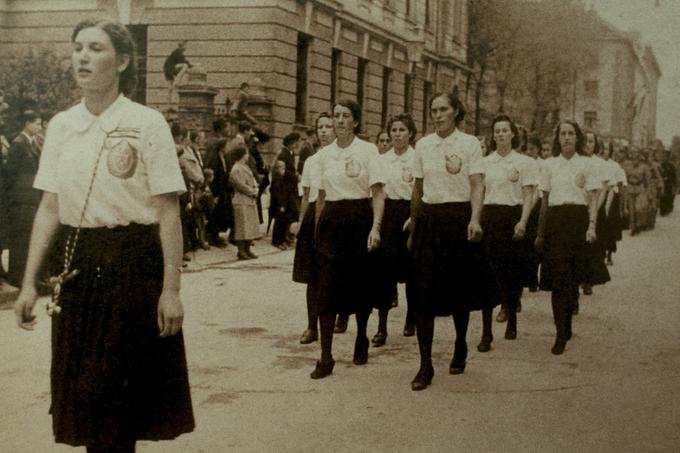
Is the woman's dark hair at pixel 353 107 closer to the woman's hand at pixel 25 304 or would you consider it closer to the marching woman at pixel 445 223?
the marching woman at pixel 445 223

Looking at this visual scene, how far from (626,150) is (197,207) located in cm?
940

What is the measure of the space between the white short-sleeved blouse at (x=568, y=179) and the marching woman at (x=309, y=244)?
1776mm

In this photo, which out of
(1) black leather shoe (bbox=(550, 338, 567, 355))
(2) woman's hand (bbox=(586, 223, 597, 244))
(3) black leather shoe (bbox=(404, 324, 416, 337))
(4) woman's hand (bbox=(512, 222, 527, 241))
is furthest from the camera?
(3) black leather shoe (bbox=(404, 324, 416, 337))

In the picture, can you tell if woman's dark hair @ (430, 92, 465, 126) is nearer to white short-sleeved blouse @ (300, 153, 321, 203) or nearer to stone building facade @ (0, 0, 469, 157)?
white short-sleeved blouse @ (300, 153, 321, 203)

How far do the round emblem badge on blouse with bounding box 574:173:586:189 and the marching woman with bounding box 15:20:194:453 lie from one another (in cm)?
540

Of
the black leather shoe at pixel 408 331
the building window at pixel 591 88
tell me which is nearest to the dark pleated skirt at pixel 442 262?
the black leather shoe at pixel 408 331

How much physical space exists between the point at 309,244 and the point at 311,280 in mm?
399

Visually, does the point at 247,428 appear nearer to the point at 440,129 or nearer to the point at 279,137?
the point at 440,129

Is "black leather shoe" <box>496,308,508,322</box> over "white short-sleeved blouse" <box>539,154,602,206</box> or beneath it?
beneath

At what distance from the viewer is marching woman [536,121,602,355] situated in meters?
8.31

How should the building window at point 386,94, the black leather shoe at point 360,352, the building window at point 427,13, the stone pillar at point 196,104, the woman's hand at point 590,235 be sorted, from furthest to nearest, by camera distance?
1. the building window at point 427,13
2. the building window at point 386,94
3. the stone pillar at point 196,104
4. the woman's hand at point 590,235
5. the black leather shoe at point 360,352

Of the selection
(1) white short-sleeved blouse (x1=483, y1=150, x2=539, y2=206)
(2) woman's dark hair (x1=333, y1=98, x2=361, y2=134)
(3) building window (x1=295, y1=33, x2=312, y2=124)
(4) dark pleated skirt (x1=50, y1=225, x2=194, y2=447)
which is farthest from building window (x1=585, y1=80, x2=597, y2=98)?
Answer: (4) dark pleated skirt (x1=50, y1=225, x2=194, y2=447)

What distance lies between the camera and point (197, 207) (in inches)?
575

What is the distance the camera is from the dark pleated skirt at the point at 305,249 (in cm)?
863
